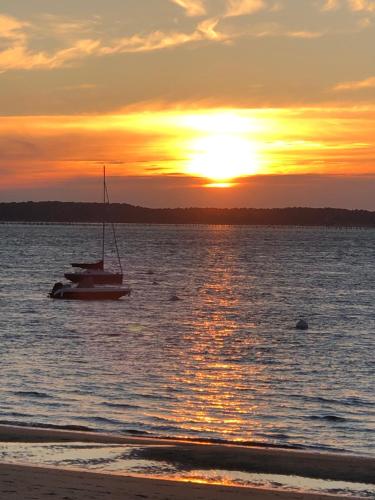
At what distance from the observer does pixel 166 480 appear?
15.8 meters

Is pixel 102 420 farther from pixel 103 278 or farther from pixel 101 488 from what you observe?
pixel 103 278

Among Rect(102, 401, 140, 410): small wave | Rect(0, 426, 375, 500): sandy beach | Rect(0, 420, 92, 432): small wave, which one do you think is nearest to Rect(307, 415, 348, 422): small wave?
Rect(102, 401, 140, 410): small wave

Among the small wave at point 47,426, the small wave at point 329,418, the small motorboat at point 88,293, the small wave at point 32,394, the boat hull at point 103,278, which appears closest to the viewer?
the small wave at point 47,426

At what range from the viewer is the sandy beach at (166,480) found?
570 inches

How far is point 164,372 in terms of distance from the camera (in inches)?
1409

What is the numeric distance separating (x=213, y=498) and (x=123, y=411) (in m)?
12.6

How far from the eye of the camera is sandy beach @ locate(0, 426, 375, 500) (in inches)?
570

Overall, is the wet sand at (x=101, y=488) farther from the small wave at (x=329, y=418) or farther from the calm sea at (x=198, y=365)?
the small wave at (x=329, y=418)

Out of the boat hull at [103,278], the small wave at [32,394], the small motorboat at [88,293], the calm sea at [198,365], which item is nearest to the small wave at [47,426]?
the calm sea at [198,365]

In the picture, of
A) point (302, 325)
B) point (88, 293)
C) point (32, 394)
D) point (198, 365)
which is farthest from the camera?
point (88, 293)

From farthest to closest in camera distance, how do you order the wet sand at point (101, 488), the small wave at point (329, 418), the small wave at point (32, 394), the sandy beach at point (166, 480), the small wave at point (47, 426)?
the small wave at point (32, 394)
the small wave at point (329, 418)
the small wave at point (47, 426)
the sandy beach at point (166, 480)
the wet sand at point (101, 488)

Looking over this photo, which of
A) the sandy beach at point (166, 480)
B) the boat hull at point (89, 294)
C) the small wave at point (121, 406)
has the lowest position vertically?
the boat hull at point (89, 294)

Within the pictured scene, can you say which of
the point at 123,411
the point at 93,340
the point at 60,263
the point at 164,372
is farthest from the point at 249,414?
the point at 60,263

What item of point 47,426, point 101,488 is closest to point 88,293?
point 47,426
